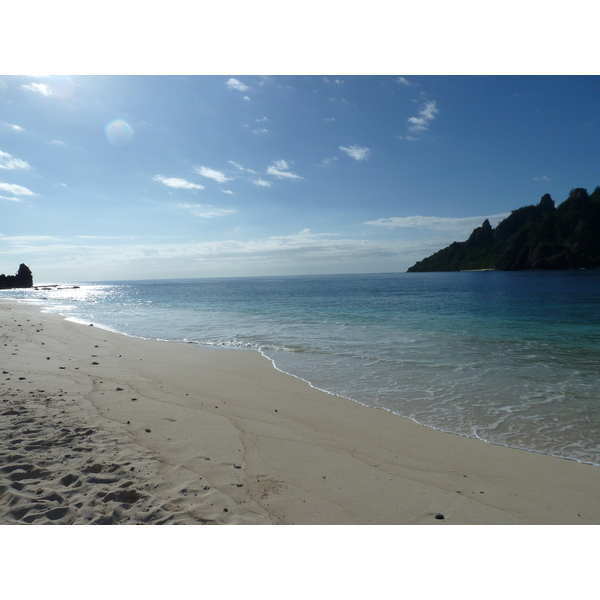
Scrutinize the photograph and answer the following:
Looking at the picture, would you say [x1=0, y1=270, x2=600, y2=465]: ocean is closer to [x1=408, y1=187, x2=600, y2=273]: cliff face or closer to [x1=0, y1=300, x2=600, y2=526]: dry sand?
[x1=0, y1=300, x2=600, y2=526]: dry sand

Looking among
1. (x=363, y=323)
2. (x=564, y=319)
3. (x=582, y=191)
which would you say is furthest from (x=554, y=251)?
(x=363, y=323)

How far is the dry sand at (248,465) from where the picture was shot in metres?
3.82

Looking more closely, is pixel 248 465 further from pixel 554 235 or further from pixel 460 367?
pixel 554 235

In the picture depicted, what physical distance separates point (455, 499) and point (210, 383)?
6.68m

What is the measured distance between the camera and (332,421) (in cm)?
679

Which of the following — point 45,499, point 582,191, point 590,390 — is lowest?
point 590,390

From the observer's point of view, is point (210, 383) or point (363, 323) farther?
point (363, 323)

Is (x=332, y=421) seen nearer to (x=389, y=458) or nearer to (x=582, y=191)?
(x=389, y=458)

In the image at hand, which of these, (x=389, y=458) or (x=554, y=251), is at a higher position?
(x=554, y=251)

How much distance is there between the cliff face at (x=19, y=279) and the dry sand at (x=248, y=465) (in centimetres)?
13285

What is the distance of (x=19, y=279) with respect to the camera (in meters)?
114

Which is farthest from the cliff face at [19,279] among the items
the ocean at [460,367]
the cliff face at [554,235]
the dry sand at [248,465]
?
the cliff face at [554,235]

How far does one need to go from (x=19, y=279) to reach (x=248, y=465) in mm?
144089

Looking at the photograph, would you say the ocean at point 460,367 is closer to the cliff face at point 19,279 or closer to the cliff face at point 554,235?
the cliff face at point 19,279
